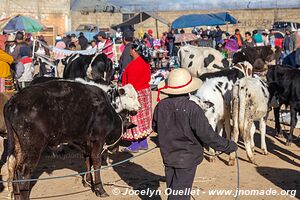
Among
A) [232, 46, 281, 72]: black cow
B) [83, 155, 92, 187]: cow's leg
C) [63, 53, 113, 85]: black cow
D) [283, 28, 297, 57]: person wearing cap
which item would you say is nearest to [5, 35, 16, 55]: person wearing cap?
[63, 53, 113, 85]: black cow

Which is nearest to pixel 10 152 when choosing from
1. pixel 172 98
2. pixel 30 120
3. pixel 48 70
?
pixel 30 120

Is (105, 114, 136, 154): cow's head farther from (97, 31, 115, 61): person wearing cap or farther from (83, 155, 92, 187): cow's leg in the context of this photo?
(97, 31, 115, 61): person wearing cap

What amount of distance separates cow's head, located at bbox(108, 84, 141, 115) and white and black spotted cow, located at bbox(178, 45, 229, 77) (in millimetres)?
4107

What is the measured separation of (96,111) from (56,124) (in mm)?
757

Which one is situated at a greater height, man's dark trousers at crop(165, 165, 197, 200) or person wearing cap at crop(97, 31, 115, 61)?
person wearing cap at crop(97, 31, 115, 61)

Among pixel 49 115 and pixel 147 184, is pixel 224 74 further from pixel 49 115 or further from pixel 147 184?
pixel 49 115

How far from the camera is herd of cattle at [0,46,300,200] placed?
259 inches

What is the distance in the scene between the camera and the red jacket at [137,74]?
29.5 ft

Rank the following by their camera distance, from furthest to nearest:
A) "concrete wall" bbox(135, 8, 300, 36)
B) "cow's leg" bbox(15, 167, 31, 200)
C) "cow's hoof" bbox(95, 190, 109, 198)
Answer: "concrete wall" bbox(135, 8, 300, 36) < "cow's hoof" bbox(95, 190, 109, 198) < "cow's leg" bbox(15, 167, 31, 200)

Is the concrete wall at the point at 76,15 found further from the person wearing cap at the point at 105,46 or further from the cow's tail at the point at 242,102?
the cow's tail at the point at 242,102

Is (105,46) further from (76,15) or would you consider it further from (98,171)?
(76,15)

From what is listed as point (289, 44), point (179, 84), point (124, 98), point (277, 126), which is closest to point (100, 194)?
point (124, 98)

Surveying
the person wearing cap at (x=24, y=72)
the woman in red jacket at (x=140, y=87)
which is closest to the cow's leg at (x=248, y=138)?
the woman in red jacket at (x=140, y=87)

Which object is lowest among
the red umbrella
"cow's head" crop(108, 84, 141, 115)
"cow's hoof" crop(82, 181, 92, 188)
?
"cow's hoof" crop(82, 181, 92, 188)
